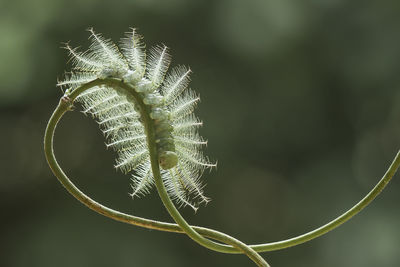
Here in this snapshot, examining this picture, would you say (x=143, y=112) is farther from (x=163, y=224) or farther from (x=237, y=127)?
(x=237, y=127)

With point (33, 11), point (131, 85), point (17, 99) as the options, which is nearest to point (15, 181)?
point (17, 99)

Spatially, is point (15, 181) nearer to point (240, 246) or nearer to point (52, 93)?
point (52, 93)

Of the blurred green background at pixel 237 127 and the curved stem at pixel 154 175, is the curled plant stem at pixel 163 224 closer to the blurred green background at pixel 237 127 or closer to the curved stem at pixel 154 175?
the curved stem at pixel 154 175

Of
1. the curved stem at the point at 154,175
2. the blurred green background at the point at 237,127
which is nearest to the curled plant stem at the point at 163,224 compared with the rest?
the curved stem at the point at 154,175

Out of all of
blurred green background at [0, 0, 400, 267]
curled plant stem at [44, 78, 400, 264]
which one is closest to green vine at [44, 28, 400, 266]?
curled plant stem at [44, 78, 400, 264]

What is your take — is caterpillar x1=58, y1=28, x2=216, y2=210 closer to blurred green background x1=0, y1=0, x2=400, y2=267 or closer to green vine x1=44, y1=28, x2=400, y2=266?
green vine x1=44, y1=28, x2=400, y2=266

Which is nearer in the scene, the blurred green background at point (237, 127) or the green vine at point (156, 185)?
the green vine at point (156, 185)
